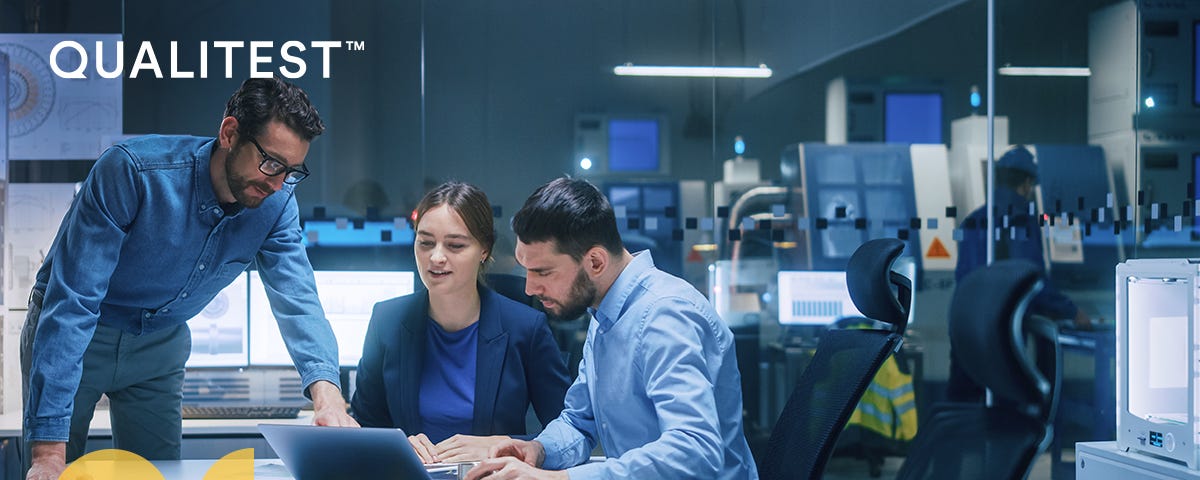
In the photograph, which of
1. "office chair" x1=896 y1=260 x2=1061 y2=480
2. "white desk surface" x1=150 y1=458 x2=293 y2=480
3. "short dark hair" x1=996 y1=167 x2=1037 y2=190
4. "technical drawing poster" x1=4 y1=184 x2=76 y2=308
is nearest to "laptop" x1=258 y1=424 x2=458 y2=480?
"white desk surface" x1=150 y1=458 x2=293 y2=480

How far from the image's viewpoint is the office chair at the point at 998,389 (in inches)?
71.1

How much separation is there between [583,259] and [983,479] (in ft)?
2.85

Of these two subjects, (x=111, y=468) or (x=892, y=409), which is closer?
(x=111, y=468)

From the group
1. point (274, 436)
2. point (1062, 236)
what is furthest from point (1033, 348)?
point (274, 436)

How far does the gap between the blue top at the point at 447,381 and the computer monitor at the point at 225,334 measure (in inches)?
43.8

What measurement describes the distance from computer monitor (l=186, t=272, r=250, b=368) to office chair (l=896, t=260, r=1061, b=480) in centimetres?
217

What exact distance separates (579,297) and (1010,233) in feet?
9.26

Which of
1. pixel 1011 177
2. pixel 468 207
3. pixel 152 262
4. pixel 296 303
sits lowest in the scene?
pixel 296 303

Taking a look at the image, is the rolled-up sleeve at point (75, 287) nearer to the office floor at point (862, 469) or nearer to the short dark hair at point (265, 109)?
the short dark hair at point (265, 109)

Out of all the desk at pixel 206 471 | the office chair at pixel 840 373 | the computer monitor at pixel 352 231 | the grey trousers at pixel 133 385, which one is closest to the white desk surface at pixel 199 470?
the desk at pixel 206 471

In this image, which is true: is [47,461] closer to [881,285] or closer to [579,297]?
[579,297]

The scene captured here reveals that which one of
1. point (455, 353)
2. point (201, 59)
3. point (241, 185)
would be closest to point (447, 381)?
point (455, 353)

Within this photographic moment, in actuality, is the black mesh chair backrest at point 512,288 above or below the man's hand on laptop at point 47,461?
above

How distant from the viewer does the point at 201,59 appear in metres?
3.70
